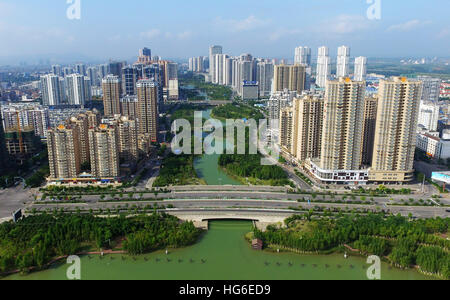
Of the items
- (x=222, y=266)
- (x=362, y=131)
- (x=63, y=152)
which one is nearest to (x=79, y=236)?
(x=222, y=266)

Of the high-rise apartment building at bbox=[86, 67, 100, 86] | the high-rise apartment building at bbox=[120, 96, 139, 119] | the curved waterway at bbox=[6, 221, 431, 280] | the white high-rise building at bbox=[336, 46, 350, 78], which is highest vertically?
the white high-rise building at bbox=[336, 46, 350, 78]

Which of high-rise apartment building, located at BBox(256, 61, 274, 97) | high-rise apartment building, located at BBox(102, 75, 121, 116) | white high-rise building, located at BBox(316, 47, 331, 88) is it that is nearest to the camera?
high-rise apartment building, located at BBox(102, 75, 121, 116)

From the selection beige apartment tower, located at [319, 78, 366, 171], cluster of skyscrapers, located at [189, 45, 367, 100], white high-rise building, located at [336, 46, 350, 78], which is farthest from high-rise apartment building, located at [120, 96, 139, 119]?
white high-rise building, located at [336, 46, 350, 78]

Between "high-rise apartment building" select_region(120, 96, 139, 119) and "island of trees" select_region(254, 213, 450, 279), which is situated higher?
"high-rise apartment building" select_region(120, 96, 139, 119)

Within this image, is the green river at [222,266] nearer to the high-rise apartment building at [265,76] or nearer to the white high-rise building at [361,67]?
the high-rise apartment building at [265,76]

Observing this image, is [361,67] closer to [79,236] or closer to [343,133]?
[343,133]

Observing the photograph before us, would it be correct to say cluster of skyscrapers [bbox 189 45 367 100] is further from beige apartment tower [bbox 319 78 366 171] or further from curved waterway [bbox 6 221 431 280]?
curved waterway [bbox 6 221 431 280]

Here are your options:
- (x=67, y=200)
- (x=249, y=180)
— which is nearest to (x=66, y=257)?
(x=67, y=200)
